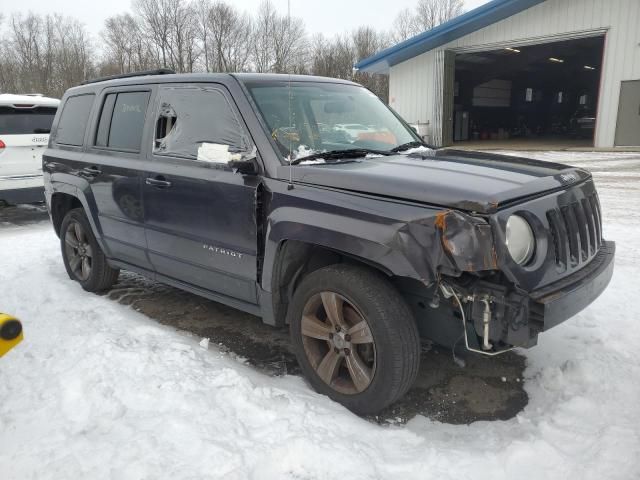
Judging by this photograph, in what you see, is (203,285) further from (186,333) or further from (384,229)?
(384,229)

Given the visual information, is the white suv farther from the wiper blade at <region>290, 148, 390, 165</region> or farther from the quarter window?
the wiper blade at <region>290, 148, 390, 165</region>

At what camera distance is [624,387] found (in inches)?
123

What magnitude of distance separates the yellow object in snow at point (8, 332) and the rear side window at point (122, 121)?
237 centimetres

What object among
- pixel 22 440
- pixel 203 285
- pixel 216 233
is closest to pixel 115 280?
pixel 203 285

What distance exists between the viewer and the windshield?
339 cm

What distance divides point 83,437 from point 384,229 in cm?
183

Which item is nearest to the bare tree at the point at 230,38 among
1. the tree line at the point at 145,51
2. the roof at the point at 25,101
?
the tree line at the point at 145,51

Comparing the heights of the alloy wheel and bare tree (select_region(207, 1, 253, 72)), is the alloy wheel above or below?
below

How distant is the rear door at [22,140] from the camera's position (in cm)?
795

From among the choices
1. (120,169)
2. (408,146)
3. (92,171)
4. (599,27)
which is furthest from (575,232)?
(599,27)

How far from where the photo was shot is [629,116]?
56.5 feet

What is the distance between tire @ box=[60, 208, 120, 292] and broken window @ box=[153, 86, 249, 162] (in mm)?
1486

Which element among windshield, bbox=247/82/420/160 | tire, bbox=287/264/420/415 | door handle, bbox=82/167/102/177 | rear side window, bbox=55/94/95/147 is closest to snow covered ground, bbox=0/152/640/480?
tire, bbox=287/264/420/415

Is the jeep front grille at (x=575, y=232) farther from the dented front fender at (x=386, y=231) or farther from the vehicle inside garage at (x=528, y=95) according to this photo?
the vehicle inside garage at (x=528, y=95)
